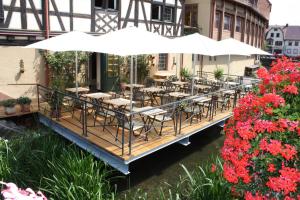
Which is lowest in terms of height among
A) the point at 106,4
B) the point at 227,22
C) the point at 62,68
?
the point at 62,68

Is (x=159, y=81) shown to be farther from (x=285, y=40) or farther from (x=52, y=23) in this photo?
(x=285, y=40)

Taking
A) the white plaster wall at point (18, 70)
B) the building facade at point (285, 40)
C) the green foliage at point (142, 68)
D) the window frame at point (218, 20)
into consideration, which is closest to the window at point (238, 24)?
the window frame at point (218, 20)

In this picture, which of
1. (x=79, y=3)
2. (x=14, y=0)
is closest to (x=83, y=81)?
(x=79, y=3)

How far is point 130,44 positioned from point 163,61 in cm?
1125

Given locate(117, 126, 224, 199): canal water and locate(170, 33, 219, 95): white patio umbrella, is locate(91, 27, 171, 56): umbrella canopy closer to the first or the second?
locate(170, 33, 219, 95): white patio umbrella

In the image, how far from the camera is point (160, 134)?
8.06 meters

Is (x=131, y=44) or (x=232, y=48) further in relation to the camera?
(x=232, y=48)

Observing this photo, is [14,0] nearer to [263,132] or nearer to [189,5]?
[263,132]

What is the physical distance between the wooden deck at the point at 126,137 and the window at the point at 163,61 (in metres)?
8.67

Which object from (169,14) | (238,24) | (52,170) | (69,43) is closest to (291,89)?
(52,170)

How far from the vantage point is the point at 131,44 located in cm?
710

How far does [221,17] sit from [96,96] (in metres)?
18.7

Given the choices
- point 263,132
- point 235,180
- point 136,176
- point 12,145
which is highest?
point 263,132

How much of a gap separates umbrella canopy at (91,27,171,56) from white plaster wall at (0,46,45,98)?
438cm
